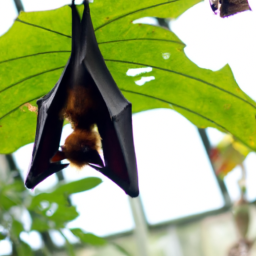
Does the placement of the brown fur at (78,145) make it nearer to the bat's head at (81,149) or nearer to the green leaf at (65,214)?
the bat's head at (81,149)

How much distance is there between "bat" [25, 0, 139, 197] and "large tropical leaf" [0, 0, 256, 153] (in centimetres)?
9

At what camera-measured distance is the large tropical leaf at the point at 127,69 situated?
152cm

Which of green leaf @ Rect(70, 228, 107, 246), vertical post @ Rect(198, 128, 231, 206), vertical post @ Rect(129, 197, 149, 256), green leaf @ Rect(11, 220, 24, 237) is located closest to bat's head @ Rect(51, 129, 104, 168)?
green leaf @ Rect(70, 228, 107, 246)

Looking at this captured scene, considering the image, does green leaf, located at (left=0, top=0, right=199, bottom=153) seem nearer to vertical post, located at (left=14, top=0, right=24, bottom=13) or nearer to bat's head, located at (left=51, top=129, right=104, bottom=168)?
bat's head, located at (left=51, top=129, right=104, bottom=168)

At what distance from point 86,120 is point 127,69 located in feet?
1.08

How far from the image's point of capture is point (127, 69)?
1.71 m

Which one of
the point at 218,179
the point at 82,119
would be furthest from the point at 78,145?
the point at 218,179

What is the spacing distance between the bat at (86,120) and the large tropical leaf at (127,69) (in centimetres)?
9

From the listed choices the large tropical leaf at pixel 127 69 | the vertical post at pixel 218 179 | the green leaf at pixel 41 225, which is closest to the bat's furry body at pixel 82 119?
the large tropical leaf at pixel 127 69

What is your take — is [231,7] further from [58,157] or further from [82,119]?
[58,157]

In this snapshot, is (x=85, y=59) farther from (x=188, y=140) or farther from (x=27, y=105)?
(x=188, y=140)

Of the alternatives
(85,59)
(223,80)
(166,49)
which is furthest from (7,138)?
(223,80)

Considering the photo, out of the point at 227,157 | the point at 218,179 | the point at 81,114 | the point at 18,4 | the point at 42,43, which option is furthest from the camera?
the point at 218,179

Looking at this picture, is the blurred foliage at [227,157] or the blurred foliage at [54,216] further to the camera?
the blurred foliage at [227,157]
